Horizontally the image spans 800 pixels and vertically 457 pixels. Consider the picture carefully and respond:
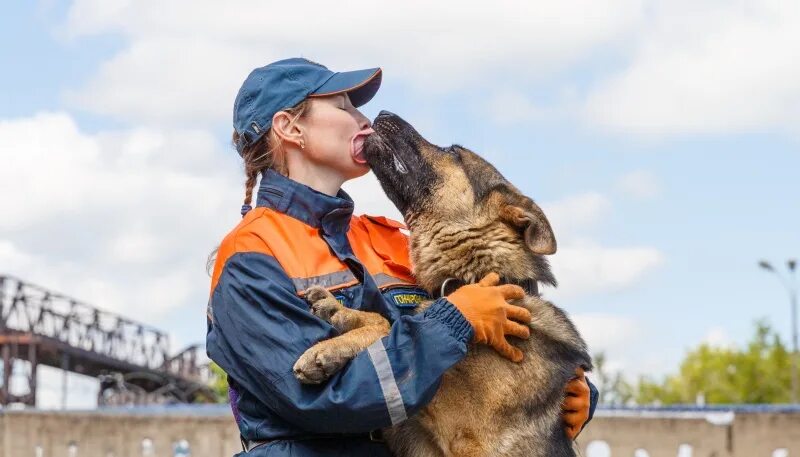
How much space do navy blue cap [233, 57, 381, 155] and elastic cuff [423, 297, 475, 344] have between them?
1006mm

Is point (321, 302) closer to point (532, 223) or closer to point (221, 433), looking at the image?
point (532, 223)

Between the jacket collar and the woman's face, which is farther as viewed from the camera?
the woman's face

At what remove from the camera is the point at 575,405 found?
4.66 metres

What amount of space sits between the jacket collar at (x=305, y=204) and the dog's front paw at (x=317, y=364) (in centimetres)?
59

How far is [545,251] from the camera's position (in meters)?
4.78

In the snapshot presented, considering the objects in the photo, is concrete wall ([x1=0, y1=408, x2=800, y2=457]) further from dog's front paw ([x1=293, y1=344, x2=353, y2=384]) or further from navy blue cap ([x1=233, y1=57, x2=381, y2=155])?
dog's front paw ([x1=293, y1=344, x2=353, y2=384])

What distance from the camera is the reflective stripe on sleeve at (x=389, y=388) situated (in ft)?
12.4

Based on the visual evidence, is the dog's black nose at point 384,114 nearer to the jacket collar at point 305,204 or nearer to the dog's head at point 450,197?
the dog's head at point 450,197

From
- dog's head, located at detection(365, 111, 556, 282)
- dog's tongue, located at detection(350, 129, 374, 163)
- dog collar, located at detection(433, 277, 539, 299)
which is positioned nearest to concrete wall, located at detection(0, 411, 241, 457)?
dog's head, located at detection(365, 111, 556, 282)

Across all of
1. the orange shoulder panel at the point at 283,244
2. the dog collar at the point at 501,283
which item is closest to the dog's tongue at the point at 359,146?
the orange shoulder panel at the point at 283,244

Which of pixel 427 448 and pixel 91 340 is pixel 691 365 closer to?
pixel 91 340

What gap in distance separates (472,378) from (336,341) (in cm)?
65

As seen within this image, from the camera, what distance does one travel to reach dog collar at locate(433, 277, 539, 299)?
4.86 m

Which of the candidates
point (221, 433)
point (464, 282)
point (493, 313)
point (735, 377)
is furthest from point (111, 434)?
point (735, 377)
